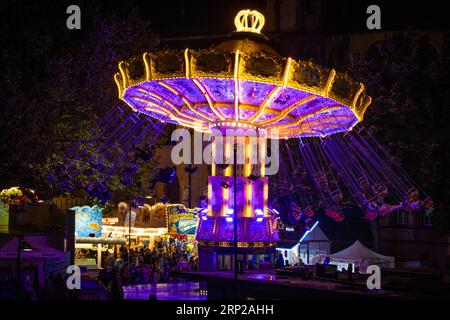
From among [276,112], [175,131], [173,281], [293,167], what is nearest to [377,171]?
[293,167]

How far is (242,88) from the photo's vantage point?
2264 cm

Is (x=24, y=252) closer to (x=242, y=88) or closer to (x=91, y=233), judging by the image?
(x=242, y=88)

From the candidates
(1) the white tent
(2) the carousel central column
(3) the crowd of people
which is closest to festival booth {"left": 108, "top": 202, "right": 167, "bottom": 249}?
(3) the crowd of people

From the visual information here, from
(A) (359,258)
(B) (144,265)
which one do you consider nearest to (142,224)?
(B) (144,265)

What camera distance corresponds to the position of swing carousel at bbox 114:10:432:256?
21172 millimetres

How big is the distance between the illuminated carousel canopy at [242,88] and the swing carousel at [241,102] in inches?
1.1

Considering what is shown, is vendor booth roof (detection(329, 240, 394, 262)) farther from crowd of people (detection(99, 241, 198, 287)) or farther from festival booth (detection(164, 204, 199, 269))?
festival booth (detection(164, 204, 199, 269))

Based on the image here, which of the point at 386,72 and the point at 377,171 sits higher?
the point at 386,72

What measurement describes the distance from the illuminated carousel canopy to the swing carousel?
0.03 meters

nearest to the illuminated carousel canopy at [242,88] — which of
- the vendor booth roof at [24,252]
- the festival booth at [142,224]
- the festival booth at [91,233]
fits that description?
the vendor booth roof at [24,252]

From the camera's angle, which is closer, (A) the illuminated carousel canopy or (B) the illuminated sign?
(A) the illuminated carousel canopy

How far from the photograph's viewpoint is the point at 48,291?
19.5 m
